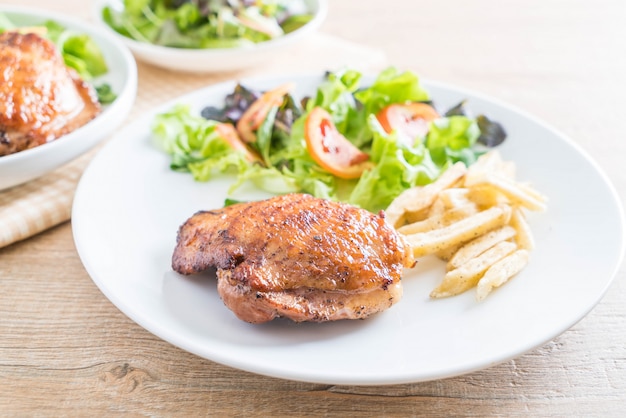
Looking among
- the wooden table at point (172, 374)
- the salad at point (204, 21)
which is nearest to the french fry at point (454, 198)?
the wooden table at point (172, 374)

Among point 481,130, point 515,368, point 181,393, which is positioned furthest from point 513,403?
point 481,130

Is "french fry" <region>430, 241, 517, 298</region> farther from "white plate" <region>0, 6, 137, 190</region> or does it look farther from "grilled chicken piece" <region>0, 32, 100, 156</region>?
"grilled chicken piece" <region>0, 32, 100, 156</region>

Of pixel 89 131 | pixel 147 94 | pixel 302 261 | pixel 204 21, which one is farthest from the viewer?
pixel 204 21

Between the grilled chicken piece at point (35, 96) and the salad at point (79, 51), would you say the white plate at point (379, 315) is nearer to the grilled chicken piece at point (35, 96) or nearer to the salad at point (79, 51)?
the grilled chicken piece at point (35, 96)

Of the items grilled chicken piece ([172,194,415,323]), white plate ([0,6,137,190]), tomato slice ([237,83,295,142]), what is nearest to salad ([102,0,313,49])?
white plate ([0,6,137,190])

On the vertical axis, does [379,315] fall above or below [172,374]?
above

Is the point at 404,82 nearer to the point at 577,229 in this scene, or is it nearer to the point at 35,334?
the point at 577,229

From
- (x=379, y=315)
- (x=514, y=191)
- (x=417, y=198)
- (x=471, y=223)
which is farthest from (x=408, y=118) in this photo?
(x=379, y=315)

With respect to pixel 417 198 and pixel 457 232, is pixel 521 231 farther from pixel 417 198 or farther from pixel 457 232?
pixel 417 198
